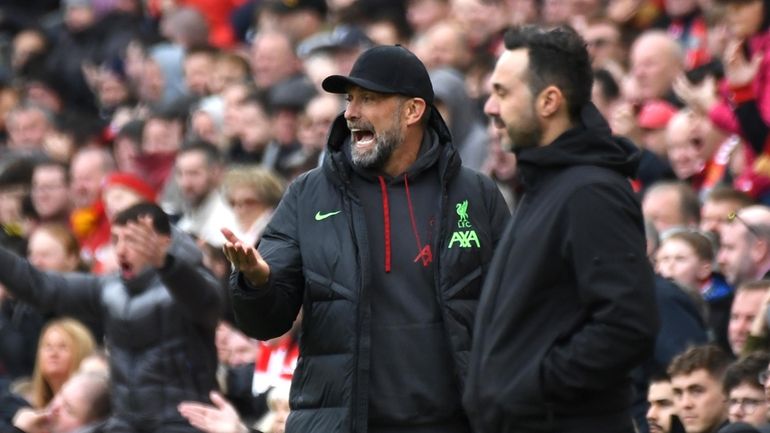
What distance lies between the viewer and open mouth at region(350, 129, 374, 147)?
6484 millimetres

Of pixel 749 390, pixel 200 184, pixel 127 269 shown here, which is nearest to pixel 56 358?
pixel 127 269

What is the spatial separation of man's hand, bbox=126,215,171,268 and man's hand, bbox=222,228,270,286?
86.5 inches

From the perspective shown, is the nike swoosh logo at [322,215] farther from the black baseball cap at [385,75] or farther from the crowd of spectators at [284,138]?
the crowd of spectators at [284,138]

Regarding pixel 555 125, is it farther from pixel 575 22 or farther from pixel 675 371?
pixel 575 22

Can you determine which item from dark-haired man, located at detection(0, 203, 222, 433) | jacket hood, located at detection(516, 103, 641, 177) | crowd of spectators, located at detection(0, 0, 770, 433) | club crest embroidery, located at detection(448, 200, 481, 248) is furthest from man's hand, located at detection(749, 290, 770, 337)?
jacket hood, located at detection(516, 103, 641, 177)

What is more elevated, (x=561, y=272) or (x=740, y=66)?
(x=740, y=66)

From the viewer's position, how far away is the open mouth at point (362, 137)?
21.3 ft

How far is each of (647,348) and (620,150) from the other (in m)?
0.61

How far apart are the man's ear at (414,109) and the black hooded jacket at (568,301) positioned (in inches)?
46.5

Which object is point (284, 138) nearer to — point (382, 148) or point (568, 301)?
point (382, 148)

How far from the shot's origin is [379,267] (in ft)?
21.0

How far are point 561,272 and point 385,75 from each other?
4.75 feet

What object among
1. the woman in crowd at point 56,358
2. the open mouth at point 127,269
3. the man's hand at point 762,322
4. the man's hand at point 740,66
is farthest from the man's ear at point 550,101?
the woman in crowd at point 56,358

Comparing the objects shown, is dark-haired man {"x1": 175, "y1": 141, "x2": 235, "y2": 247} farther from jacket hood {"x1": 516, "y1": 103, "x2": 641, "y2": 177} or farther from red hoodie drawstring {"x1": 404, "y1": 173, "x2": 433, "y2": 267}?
jacket hood {"x1": 516, "y1": 103, "x2": 641, "y2": 177}
